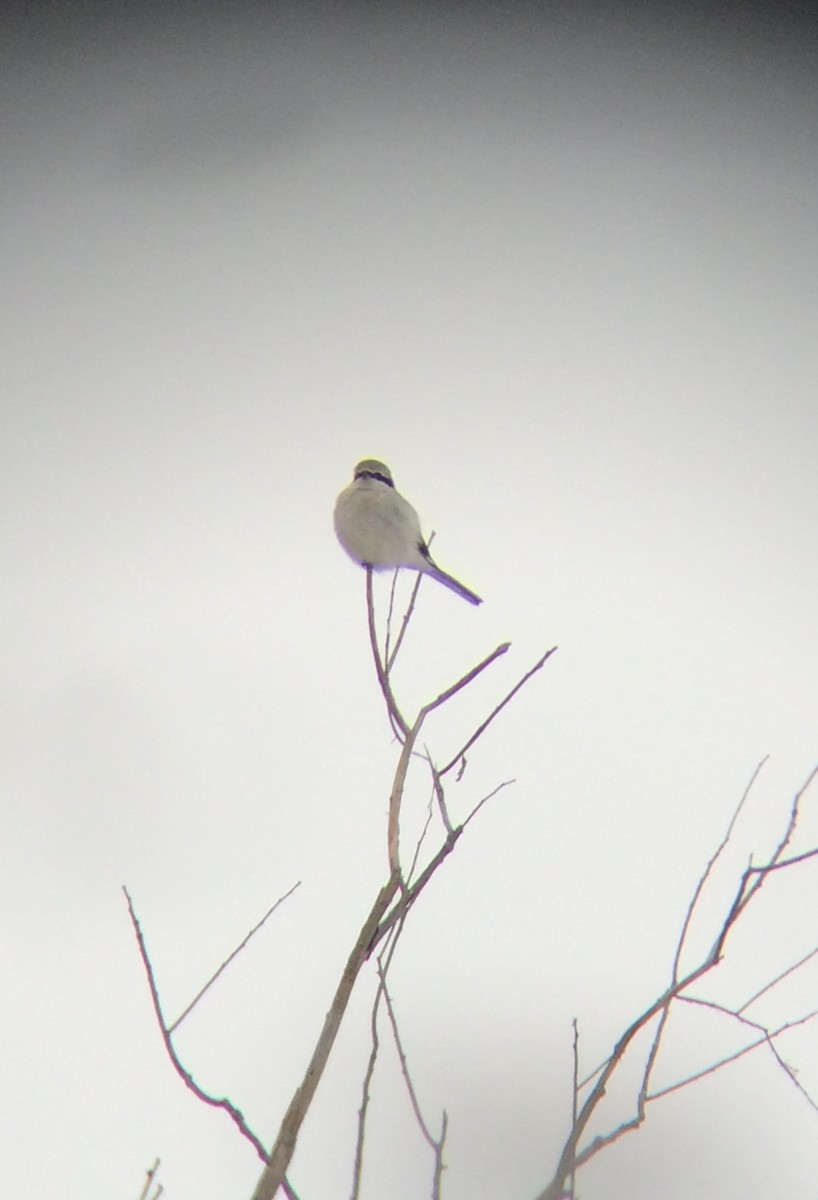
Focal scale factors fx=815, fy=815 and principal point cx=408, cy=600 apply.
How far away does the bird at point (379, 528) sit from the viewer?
3.22 m

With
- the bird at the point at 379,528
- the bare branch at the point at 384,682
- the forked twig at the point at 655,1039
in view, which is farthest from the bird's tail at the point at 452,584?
the forked twig at the point at 655,1039

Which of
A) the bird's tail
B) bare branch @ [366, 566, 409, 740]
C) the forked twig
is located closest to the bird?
the bird's tail

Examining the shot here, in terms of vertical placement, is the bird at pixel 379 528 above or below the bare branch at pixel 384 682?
above

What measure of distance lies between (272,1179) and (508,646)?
Answer: 0.77 meters

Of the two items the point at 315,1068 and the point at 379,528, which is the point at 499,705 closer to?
the point at 315,1068

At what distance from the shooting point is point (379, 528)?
10.5 ft

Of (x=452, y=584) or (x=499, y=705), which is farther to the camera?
(x=452, y=584)

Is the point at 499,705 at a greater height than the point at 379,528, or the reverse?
the point at 379,528

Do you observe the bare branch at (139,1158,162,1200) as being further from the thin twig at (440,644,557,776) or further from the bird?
the bird

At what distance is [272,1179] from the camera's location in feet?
2.69

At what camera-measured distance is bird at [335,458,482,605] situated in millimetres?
3217

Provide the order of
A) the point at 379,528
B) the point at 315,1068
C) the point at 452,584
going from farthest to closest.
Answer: the point at 452,584 → the point at 379,528 → the point at 315,1068

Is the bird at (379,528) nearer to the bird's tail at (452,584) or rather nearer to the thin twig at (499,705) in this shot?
the bird's tail at (452,584)

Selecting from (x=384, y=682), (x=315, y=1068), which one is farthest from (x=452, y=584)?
(x=315, y=1068)
